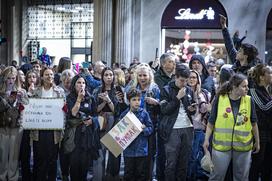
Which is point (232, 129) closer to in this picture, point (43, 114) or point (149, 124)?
point (149, 124)

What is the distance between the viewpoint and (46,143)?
612cm

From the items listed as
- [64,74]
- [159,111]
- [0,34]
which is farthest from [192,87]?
[0,34]

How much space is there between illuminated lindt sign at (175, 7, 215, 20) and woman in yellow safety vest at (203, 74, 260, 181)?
37.5 ft

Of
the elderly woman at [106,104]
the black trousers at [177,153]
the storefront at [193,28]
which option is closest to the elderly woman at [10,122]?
the elderly woman at [106,104]

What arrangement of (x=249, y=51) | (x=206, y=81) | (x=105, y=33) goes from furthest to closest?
(x=105, y=33) < (x=206, y=81) < (x=249, y=51)

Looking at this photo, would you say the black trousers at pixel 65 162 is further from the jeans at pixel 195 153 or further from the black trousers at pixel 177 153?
the jeans at pixel 195 153

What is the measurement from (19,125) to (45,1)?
14.9m

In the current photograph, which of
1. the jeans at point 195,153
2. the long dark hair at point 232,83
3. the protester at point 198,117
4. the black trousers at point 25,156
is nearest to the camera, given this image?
the long dark hair at point 232,83

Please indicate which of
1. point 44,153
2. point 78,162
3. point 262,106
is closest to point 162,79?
point 262,106

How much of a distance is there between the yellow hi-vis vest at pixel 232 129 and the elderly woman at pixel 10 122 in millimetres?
2900

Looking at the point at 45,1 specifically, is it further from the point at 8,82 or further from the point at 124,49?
the point at 8,82

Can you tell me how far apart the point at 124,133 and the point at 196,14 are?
11658 millimetres

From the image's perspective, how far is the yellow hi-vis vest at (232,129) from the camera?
5.32 m

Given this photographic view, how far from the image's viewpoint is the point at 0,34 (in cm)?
1931
